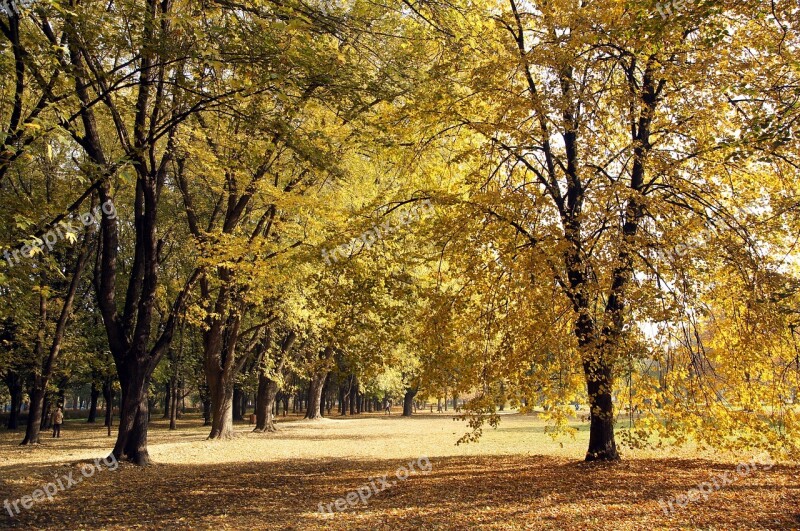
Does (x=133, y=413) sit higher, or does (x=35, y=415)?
(x=133, y=413)

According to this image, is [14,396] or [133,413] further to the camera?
[14,396]

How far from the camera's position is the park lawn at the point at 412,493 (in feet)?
26.5

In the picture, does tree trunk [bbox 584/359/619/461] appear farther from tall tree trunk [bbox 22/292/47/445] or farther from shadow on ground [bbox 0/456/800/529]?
tall tree trunk [bbox 22/292/47/445]

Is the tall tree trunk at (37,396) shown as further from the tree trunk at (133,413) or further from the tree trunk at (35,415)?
the tree trunk at (133,413)

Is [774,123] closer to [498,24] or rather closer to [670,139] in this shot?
[670,139]

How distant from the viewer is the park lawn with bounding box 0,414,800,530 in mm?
8070

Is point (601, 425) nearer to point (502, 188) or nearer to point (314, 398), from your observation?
point (502, 188)

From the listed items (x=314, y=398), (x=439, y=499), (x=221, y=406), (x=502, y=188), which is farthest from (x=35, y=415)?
(x=314, y=398)

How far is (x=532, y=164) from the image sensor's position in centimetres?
1326

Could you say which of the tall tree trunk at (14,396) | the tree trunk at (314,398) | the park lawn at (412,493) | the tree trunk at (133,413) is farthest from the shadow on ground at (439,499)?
the tree trunk at (314,398)

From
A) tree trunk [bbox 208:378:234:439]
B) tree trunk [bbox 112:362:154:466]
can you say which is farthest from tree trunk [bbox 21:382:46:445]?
tree trunk [bbox 112:362:154:466]

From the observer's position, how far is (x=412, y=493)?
1041 centimetres

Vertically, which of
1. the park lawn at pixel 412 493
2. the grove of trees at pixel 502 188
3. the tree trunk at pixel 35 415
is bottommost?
the park lawn at pixel 412 493

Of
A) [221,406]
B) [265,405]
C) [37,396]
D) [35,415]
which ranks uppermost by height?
[37,396]
